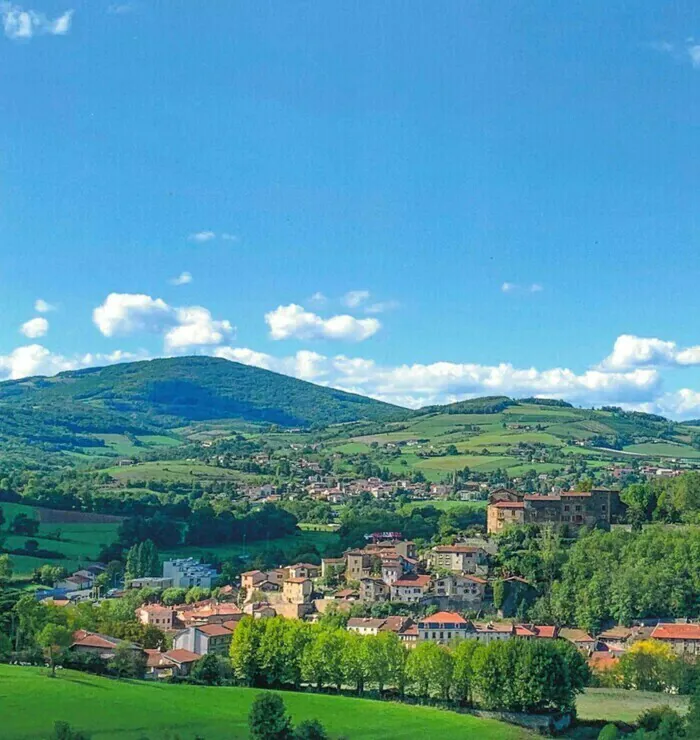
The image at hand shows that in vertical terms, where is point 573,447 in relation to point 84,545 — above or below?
above

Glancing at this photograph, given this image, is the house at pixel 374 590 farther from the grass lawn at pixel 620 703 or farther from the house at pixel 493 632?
the grass lawn at pixel 620 703

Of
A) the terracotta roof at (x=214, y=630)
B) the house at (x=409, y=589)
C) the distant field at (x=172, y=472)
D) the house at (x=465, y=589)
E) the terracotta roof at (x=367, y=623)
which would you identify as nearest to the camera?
the terracotta roof at (x=214, y=630)

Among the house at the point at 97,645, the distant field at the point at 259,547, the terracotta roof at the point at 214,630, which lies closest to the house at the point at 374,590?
the terracotta roof at the point at 214,630

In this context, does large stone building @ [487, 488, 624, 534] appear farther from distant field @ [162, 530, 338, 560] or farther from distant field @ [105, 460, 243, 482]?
distant field @ [105, 460, 243, 482]

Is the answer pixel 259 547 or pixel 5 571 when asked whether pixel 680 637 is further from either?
pixel 5 571

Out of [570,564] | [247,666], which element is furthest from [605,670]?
[247,666]

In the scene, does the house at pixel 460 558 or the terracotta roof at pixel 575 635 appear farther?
the house at pixel 460 558

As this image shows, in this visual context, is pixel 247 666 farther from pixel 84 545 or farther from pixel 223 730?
pixel 84 545

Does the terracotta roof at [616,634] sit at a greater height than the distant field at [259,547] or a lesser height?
lesser
